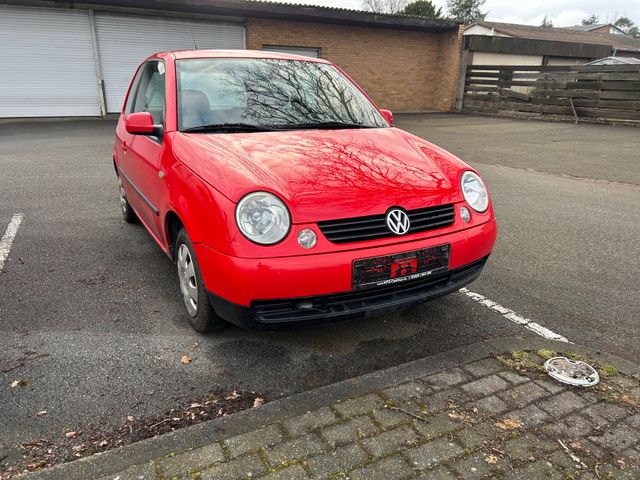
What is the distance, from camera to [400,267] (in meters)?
2.51

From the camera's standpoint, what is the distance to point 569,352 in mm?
2775

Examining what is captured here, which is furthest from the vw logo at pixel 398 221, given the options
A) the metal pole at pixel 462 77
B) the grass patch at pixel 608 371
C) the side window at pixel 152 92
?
the metal pole at pixel 462 77

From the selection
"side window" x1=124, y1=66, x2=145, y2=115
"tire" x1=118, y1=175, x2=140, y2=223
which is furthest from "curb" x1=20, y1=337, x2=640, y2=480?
"side window" x1=124, y1=66, x2=145, y2=115

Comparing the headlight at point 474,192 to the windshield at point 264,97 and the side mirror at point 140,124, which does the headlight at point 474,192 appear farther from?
the side mirror at point 140,124

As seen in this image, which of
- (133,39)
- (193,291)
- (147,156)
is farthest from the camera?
(133,39)

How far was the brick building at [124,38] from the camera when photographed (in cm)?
1456

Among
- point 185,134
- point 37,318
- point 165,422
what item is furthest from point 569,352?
point 37,318

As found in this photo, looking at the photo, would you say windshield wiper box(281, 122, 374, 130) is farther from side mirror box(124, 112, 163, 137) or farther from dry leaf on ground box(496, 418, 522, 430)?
dry leaf on ground box(496, 418, 522, 430)

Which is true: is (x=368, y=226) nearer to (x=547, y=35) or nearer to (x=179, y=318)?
(x=179, y=318)

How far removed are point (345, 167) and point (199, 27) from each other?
1571cm

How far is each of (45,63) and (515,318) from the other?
53.9ft

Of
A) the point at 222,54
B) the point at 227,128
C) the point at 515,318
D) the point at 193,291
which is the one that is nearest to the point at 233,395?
the point at 193,291

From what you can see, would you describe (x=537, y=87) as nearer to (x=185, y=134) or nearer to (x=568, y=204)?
(x=568, y=204)

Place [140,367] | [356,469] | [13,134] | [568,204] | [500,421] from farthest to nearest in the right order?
1. [13,134]
2. [568,204]
3. [140,367]
4. [500,421]
5. [356,469]
